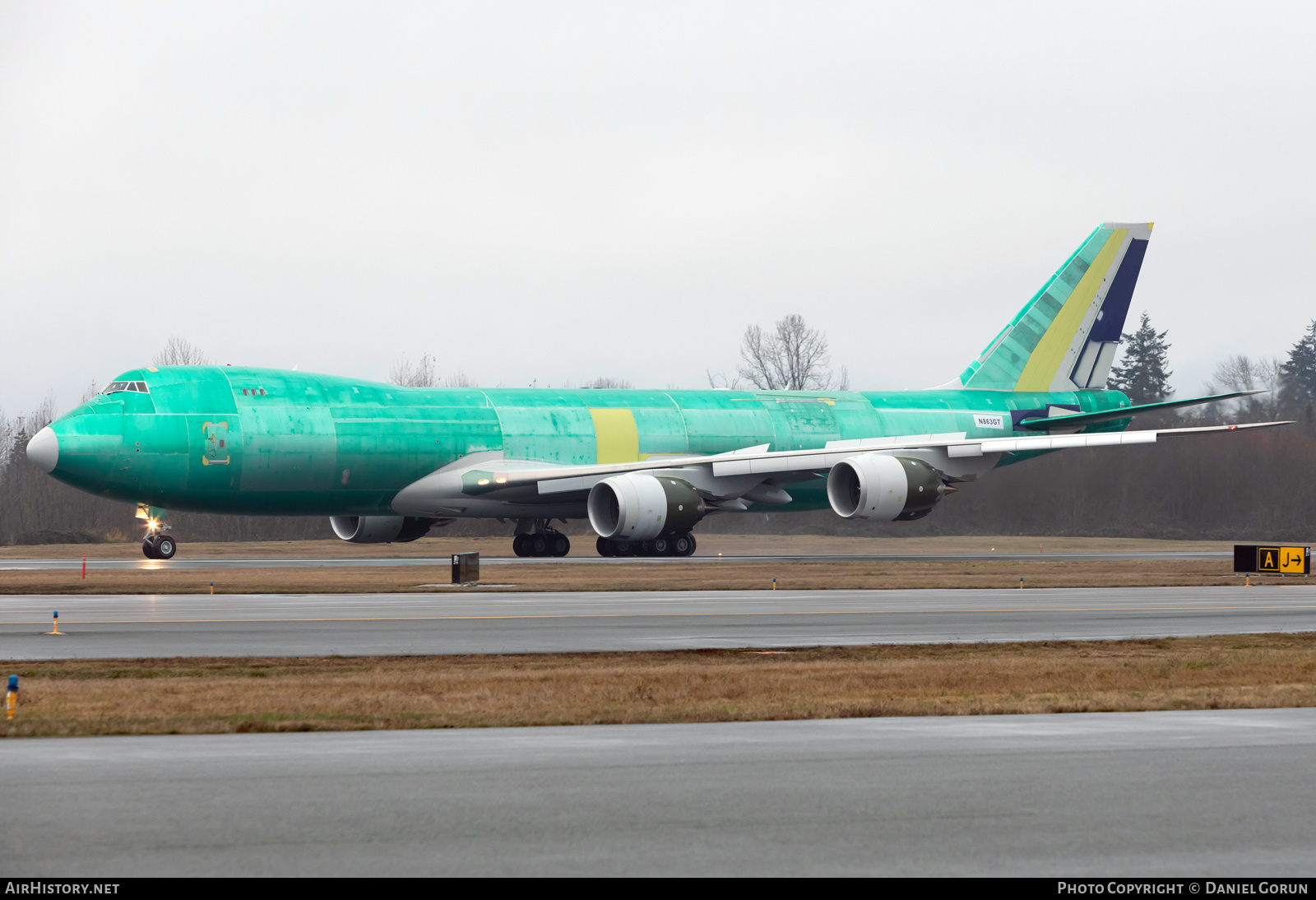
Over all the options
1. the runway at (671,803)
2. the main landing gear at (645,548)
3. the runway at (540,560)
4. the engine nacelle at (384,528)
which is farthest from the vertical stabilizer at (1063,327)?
the runway at (671,803)

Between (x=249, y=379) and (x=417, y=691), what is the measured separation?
30.4 m

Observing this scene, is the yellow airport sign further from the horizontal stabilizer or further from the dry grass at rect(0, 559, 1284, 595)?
the horizontal stabilizer

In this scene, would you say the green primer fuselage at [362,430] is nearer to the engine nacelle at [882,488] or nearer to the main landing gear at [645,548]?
the main landing gear at [645,548]

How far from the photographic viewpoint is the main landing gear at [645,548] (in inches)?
1875

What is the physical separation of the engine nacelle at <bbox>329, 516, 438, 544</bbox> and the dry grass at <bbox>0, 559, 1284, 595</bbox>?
7.87 meters

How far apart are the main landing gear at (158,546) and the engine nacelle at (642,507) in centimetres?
1377

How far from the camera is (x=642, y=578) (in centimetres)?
3747

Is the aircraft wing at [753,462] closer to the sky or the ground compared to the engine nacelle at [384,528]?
closer to the sky

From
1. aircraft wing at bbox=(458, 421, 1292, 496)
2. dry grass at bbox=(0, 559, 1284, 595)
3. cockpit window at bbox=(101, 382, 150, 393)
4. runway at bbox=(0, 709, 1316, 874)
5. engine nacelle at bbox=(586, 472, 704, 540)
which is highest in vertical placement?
cockpit window at bbox=(101, 382, 150, 393)

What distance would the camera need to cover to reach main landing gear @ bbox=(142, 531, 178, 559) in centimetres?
4678

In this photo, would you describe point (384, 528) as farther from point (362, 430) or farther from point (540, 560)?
point (362, 430)

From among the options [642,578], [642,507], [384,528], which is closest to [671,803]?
[642,578]

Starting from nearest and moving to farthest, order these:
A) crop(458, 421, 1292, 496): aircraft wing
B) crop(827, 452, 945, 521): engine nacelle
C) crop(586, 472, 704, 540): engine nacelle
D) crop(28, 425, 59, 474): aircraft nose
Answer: crop(28, 425, 59, 474): aircraft nose < crop(586, 472, 704, 540): engine nacelle < crop(827, 452, 945, 521): engine nacelle < crop(458, 421, 1292, 496): aircraft wing

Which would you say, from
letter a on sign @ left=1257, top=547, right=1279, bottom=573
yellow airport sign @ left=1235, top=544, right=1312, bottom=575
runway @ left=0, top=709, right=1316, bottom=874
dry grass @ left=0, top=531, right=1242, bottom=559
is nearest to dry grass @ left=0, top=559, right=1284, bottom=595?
yellow airport sign @ left=1235, top=544, right=1312, bottom=575
